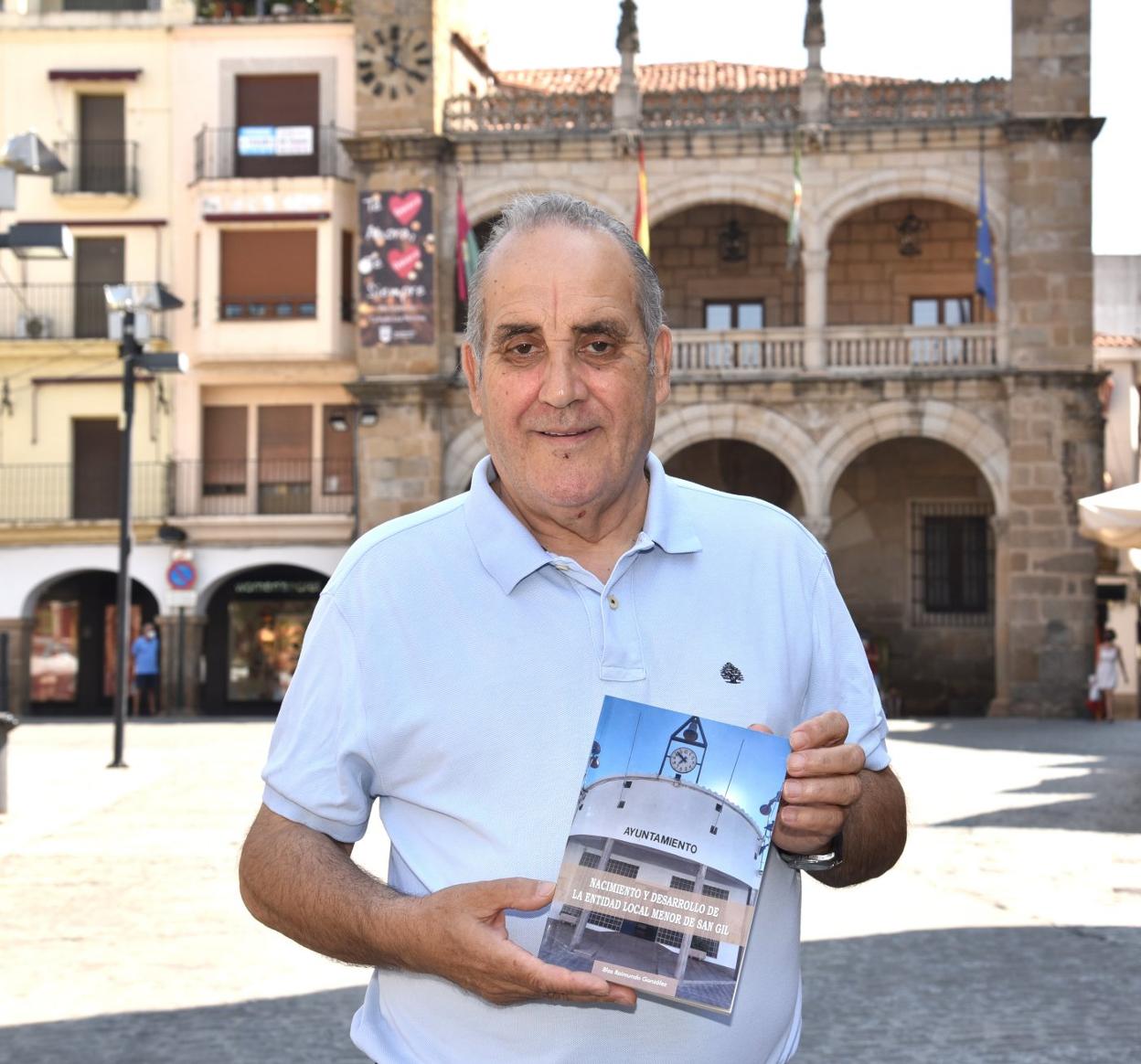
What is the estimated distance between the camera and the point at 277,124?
31.5 m

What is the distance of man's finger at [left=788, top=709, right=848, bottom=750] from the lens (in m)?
2.39

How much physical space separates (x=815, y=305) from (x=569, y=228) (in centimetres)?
2635

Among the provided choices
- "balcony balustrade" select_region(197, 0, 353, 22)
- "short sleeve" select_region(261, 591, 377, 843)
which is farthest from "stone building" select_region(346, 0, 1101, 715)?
"short sleeve" select_region(261, 591, 377, 843)

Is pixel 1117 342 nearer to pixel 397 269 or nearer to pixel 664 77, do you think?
pixel 664 77

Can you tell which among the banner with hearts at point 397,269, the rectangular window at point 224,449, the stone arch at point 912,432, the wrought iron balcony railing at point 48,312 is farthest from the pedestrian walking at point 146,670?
the stone arch at point 912,432

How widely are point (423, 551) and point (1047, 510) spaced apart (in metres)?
26.0

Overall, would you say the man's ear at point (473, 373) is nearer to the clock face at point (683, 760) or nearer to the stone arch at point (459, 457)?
the clock face at point (683, 760)

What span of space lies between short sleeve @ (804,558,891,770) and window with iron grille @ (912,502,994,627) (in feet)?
94.3

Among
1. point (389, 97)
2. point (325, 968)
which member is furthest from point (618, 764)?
point (389, 97)

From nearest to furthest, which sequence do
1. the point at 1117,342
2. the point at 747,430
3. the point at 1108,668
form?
1. the point at 1108,668
2. the point at 747,430
3. the point at 1117,342

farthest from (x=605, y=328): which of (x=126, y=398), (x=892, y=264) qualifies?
(x=892, y=264)

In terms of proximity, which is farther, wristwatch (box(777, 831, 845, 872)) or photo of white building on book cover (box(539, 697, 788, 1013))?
wristwatch (box(777, 831, 845, 872))

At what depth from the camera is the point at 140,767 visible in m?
18.6

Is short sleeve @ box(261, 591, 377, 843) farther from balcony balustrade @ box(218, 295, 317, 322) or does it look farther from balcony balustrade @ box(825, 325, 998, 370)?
balcony balustrade @ box(218, 295, 317, 322)
